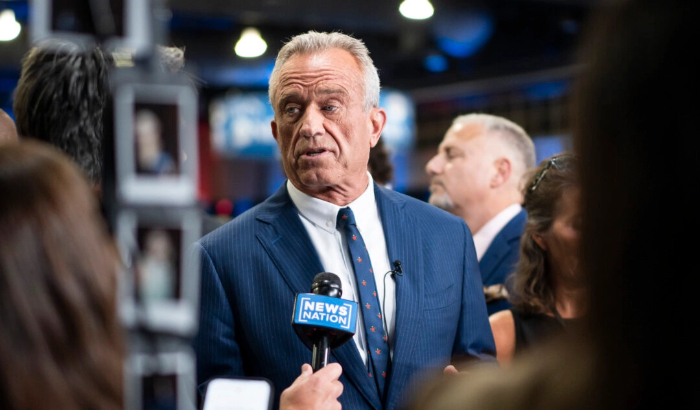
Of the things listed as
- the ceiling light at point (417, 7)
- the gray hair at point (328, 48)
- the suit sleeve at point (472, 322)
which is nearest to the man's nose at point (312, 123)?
the gray hair at point (328, 48)

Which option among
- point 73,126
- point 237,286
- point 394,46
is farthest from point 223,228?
point 394,46

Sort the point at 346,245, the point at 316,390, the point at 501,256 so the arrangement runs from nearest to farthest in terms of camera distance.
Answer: the point at 316,390, the point at 346,245, the point at 501,256

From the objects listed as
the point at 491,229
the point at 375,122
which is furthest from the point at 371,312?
the point at 491,229

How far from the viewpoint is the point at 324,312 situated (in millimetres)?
1568

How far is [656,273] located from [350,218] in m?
1.48

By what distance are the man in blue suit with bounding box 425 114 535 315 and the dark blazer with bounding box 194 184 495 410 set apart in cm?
123

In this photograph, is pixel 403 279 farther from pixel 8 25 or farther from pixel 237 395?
pixel 8 25

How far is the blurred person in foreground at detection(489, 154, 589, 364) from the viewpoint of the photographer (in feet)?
8.09

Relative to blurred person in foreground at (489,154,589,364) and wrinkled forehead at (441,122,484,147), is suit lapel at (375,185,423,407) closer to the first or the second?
blurred person in foreground at (489,154,589,364)

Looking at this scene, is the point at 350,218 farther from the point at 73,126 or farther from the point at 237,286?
the point at 73,126

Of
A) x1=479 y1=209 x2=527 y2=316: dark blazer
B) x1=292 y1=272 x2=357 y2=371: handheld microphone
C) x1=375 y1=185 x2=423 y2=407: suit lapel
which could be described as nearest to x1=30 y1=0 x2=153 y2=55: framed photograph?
x1=292 y1=272 x2=357 y2=371: handheld microphone

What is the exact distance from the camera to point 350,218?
215cm

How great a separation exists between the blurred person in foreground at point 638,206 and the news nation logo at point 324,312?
85 cm

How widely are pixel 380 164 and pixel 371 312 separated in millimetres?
2008
